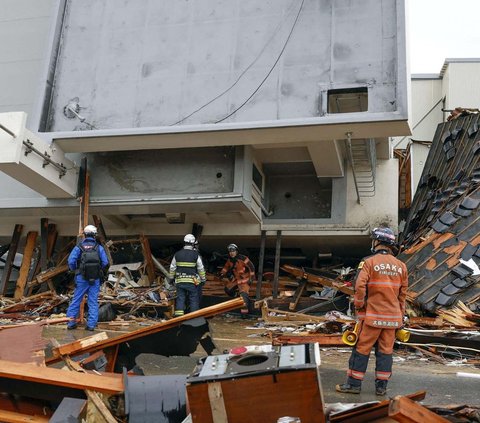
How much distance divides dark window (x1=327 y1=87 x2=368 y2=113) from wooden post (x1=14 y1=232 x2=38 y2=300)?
28.9 ft

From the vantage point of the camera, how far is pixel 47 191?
12016 mm

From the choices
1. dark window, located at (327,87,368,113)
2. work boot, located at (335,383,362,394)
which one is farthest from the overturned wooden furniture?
dark window, located at (327,87,368,113)

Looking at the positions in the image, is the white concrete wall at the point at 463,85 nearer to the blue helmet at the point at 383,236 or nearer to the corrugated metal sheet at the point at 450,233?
the corrugated metal sheet at the point at 450,233

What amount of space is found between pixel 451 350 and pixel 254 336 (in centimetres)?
311

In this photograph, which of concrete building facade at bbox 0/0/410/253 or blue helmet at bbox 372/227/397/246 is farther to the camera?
concrete building facade at bbox 0/0/410/253

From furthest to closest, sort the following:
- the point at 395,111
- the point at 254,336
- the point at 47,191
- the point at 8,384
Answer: the point at 47,191 → the point at 395,111 → the point at 254,336 → the point at 8,384

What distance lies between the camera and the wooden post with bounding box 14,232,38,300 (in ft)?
46.0

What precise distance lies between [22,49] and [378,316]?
12.5 m

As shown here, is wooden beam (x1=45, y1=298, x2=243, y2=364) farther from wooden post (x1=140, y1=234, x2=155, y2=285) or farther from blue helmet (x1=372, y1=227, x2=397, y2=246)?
wooden post (x1=140, y1=234, x2=155, y2=285)

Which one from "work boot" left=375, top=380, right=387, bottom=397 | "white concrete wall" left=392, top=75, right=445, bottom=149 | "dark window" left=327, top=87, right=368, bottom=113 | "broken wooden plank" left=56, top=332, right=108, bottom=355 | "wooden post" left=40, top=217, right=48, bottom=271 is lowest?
"work boot" left=375, top=380, right=387, bottom=397

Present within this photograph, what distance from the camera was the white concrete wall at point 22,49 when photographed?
1397 centimetres

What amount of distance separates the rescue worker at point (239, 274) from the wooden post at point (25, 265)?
18.0 feet

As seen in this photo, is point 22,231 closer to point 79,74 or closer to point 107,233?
point 107,233

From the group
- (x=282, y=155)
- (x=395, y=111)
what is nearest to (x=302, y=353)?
(x=395, y=111)
